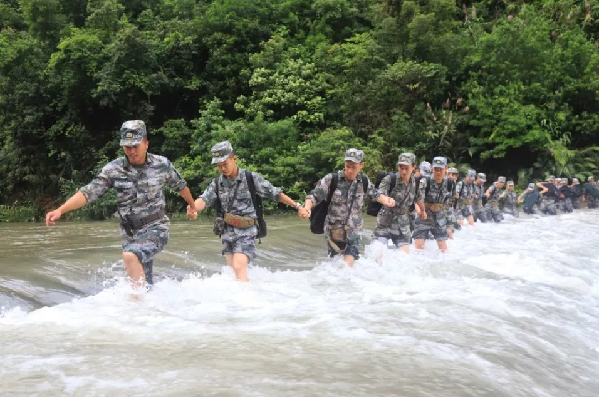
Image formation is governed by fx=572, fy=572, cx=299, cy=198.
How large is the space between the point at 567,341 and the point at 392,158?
18673mm

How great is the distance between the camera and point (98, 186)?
5.37 meters

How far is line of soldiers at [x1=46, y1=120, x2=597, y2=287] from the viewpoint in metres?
5.45

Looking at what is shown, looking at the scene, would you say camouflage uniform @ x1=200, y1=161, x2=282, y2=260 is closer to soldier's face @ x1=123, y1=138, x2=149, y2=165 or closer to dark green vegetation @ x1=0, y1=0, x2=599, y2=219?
soldier's face @ x1=123, y1=138, x2=149, y2=165

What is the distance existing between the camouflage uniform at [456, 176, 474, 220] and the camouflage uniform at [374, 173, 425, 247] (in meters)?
6.77

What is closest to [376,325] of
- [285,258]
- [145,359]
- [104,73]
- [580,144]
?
[145,359]

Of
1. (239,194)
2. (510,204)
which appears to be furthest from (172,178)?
(510,204)

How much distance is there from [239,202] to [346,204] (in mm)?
1559

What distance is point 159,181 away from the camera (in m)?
5.61

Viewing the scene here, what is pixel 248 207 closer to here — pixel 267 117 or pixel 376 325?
pixel 376 325

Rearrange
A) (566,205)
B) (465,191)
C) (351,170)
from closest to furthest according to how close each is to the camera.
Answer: (351,170), (465,191), (566,205)

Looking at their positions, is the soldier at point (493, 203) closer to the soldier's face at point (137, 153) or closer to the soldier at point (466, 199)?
the soldier at point (466, 199)

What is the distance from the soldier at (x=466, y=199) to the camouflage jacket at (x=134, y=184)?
10.7m

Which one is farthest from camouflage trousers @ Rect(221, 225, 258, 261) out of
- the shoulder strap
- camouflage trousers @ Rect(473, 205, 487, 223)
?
camouflage trousers @ Rect(473, 205, 487, 223)

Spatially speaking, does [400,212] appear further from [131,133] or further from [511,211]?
[511,211]
